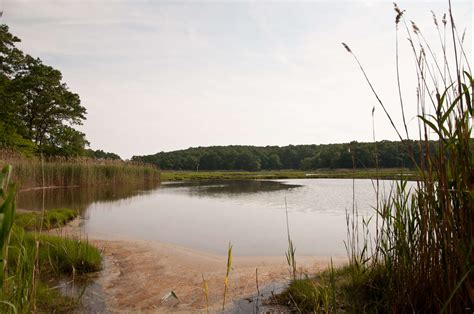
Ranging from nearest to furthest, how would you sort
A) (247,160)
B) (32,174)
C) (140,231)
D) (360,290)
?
(360,290)
(140,231)
(32,174)
(247,160)

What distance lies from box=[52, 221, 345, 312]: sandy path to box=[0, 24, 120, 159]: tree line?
822 inches

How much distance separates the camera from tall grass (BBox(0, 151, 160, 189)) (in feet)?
49.9

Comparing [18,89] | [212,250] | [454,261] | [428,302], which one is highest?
[18,89]

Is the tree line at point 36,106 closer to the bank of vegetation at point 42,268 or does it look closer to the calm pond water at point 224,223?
the calm pond water at point 224,223

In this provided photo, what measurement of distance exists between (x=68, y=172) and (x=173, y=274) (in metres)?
15.7

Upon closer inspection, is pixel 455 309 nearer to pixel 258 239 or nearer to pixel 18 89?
pixel 258 239

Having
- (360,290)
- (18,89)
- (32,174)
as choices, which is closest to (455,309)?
(360,290)

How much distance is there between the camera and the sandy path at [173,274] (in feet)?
12.2

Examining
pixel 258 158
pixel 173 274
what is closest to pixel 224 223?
pixel 173 274

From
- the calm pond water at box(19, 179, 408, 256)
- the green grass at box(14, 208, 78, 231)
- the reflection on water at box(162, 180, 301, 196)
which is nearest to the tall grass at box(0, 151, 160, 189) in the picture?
the reflection on water at box(162, 180, 301, 196)

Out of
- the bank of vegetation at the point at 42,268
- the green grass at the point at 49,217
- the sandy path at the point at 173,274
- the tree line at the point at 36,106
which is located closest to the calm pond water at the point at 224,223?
the green grass at the point at 49,217

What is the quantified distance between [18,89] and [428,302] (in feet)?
98.7

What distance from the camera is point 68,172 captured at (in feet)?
60.2

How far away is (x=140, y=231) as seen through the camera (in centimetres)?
814
